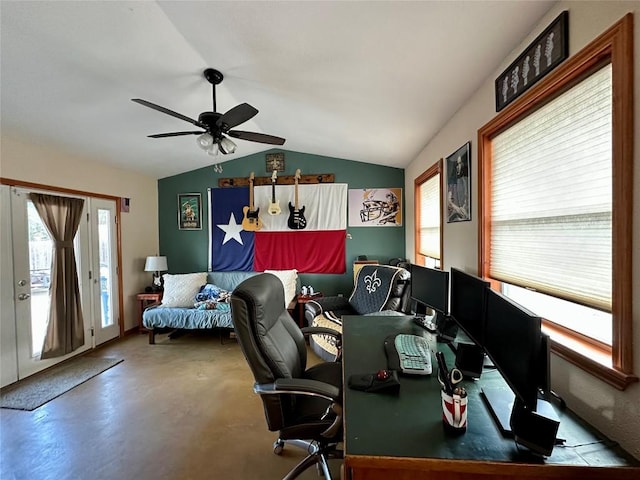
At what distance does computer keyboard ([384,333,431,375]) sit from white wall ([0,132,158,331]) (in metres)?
3.69

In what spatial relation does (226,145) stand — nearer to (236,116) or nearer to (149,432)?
(236,116)

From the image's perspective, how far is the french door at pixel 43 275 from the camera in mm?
2844

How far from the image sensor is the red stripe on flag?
14.8 ft

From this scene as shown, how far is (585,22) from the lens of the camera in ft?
3.49

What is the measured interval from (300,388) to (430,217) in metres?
2.58

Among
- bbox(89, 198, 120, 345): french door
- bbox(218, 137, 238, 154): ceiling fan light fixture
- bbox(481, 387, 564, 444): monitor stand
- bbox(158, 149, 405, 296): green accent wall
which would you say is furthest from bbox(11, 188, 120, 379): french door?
bbox(481, 387, 564, 444): monitor stand

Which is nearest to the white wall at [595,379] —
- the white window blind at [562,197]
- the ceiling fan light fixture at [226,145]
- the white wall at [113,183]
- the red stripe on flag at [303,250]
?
the white window blind at [562,197]

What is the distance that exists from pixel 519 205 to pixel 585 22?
2.65ft

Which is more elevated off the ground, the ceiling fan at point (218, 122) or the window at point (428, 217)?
the ceiling fan at point (218, 122)

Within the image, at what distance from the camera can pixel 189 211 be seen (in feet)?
15.7

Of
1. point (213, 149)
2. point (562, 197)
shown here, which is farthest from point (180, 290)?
point (562, 197)

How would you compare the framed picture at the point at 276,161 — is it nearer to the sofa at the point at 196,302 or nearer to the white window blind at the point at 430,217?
the sofa at the point at 196,302

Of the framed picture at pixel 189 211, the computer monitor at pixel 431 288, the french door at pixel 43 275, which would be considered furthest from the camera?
the framed picture at pixel 189 211

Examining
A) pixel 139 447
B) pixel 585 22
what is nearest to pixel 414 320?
pixel 585 22
